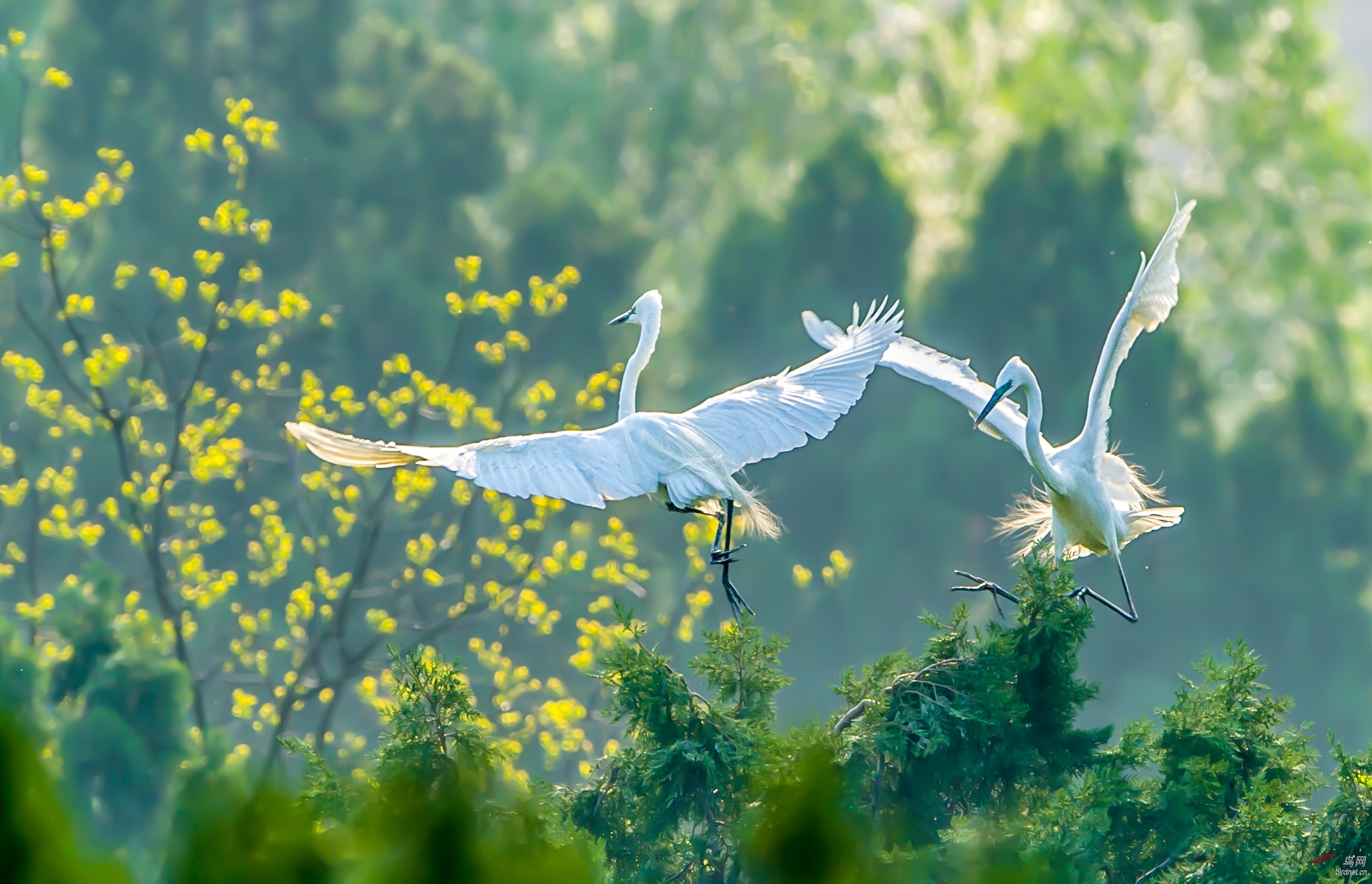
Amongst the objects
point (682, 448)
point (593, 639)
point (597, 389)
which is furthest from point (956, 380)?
point (593, 639)

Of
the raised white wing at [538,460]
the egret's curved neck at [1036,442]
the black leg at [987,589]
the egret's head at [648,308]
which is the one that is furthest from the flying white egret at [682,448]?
A: the black leg at [987,589]

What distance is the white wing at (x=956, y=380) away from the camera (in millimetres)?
5184

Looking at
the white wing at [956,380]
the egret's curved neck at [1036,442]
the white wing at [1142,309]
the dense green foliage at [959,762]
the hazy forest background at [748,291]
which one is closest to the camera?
the dense green foliage at [959,762]

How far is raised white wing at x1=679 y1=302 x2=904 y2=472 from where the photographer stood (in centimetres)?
445

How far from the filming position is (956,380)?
17.4 feet

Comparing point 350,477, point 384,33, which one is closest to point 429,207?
point 384,33

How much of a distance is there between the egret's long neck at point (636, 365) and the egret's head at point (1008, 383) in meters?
1.14

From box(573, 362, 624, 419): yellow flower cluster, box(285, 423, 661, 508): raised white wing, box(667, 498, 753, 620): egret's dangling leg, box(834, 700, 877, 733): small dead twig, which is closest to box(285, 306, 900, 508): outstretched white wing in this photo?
box(285, 423, 661, 508): raised white wing

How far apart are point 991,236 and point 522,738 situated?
9674mm

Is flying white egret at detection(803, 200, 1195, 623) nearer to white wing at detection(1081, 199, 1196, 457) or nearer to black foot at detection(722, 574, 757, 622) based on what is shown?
white wing at detection(1081, 199, 1196, 457)

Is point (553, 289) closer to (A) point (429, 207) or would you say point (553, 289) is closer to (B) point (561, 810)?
(B) point (561, 810)

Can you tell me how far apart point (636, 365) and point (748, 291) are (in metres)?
11.4

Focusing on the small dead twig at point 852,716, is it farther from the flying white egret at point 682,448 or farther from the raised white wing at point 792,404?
the raised white wing at point 792,404

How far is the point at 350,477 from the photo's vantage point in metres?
11.1
